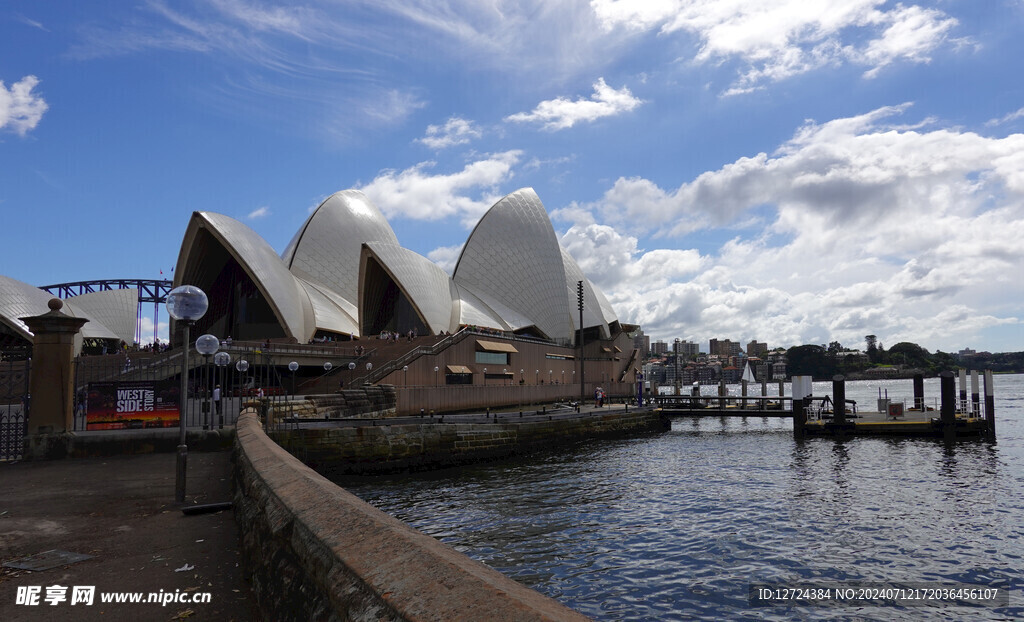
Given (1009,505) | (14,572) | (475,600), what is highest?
(475,600)

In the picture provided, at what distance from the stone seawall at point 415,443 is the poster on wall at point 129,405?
285cm

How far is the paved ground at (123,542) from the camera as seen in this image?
423 centimetres

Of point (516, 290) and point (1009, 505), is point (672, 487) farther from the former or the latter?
point (516, 290)

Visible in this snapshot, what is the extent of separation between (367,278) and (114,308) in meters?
43.4

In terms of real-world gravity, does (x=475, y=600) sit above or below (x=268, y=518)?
above

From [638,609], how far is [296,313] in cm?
4173

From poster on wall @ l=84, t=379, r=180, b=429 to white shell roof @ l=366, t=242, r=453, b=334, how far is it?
34.5 m

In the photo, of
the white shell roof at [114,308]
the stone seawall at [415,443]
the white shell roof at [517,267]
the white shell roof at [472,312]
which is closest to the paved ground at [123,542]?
the stone seawall at [415,443]

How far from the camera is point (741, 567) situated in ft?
34.1

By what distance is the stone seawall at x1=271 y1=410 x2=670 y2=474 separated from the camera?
61.9ft

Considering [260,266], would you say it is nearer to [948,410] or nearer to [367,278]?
[367,278]

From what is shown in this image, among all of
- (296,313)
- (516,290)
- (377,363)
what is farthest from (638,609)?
(516,290)

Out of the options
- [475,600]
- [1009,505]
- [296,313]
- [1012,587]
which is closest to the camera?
[475,600]

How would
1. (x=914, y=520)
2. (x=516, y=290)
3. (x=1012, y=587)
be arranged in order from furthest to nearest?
(x=516, y=290) < (x=914, y=520) < (x=1012, y=587)
